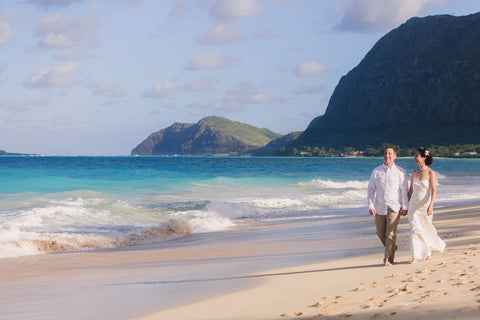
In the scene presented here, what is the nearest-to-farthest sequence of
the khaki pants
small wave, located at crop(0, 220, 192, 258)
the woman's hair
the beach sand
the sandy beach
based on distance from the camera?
1. the beach sand
2. the sandy beach
3. the khaki pants
4. the woman's hair
5. small wave, located at crop(0, 220, 192, 258)

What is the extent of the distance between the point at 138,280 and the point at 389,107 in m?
171

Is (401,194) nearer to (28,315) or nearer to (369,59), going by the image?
(28,315)

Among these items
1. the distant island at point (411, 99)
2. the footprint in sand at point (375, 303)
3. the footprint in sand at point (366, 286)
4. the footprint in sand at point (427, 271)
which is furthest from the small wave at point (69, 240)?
the distant island at point (411, 99)

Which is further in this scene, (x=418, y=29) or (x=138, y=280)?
(x=418, y=29)

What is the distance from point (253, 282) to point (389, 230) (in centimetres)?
221

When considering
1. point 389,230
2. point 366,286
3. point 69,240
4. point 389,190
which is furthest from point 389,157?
point 69,240

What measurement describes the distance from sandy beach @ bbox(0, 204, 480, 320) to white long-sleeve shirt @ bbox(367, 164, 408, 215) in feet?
2.86

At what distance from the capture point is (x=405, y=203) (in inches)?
293

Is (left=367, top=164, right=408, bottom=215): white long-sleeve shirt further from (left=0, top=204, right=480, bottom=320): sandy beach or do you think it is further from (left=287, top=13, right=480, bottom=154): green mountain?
Answer: (left=287, top=13, right=480, bottom=154): green mountain

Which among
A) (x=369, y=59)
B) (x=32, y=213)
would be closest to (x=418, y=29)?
(x=369, y=59)

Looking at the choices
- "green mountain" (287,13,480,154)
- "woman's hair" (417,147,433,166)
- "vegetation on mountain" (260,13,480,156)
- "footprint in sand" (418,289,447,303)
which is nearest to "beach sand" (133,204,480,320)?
"footprint in sand" (418,289,447,303)

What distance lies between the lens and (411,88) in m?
165

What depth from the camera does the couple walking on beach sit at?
7.31m

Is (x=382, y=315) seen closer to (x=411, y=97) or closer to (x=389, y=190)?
(x=389, y=190)
